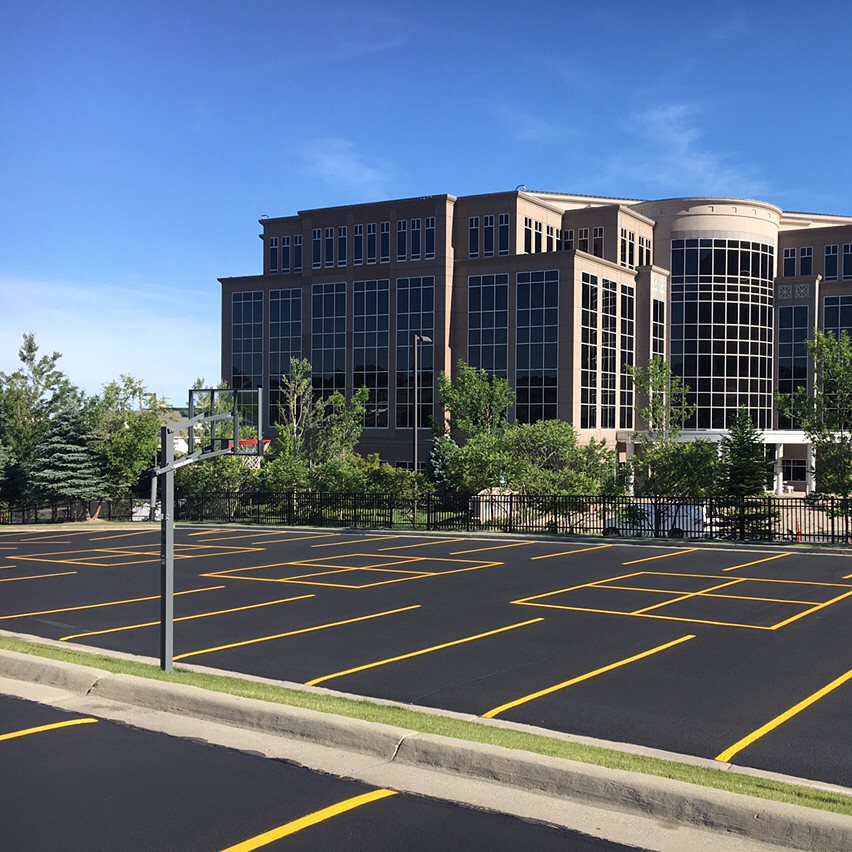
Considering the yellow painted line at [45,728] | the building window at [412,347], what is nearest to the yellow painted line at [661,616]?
the yellow painted line at [45,728]

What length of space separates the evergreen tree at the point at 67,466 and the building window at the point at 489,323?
978 inches

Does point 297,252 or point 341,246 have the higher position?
point 297,252

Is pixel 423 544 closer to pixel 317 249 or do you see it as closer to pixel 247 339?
pixel 317 249

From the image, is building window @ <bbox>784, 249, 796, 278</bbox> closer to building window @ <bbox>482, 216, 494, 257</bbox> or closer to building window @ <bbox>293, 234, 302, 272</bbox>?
building window @ <bbox>482, 216, 494, 257</bbox>

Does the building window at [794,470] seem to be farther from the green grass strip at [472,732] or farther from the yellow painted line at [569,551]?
the green grass strip at [472,732]

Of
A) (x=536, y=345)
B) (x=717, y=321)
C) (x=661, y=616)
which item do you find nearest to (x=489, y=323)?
(x=536, y=345)

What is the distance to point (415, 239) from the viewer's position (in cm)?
6091

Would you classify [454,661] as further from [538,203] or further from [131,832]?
[538,203]

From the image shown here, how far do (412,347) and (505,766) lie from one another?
54.2m

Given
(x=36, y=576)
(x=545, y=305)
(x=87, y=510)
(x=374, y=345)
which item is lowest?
(x=36, y=576)

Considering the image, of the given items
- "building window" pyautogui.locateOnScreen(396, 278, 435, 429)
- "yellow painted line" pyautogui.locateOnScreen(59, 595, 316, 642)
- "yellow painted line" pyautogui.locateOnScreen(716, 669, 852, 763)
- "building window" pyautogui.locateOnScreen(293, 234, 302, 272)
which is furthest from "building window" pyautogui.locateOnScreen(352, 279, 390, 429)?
"yellow painted line" pyautogui.locateOnScreen(716, 669, 852, 763)

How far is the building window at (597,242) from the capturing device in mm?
62031

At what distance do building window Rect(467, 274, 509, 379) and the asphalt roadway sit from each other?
32242 mm

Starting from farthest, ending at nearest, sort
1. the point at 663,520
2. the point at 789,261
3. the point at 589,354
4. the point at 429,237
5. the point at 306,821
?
1. the point at 789,261
2. the point at 429,237
3. the point at 589,354
4. the point at 663,520
5. the point at 306,821
